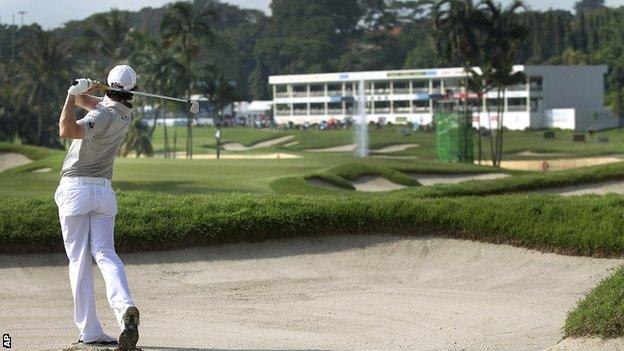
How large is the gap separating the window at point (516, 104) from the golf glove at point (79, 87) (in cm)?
12976

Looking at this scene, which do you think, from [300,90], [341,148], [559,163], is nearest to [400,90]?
[300,90]

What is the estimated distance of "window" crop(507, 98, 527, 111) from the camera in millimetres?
138000

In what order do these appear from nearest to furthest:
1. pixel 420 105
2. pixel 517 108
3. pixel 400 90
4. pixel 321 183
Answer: pixel 321 183 < pixel 517 108 < pixel 420 105 < pixel 400 90

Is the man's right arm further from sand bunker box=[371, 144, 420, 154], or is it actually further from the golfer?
sand bunker box=[371, 144, 420, 154]

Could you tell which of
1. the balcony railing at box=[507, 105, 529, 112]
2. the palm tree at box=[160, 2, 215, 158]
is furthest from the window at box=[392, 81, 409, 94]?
the palm tree at box=[160, 2, 215, 158]

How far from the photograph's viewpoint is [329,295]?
14.7m

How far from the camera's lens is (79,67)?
116 m

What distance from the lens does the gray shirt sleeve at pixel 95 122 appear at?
33.5ft

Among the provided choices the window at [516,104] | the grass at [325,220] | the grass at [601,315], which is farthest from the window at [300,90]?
the grass at [601,315]

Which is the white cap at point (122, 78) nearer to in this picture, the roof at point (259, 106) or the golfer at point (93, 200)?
the golfer at point (93, 200)

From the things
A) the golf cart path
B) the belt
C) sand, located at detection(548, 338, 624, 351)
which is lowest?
the golf cart path

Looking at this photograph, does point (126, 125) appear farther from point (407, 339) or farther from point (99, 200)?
point (407, 339)

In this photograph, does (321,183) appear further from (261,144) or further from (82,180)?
(261,144)

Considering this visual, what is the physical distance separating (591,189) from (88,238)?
21.7 meters
